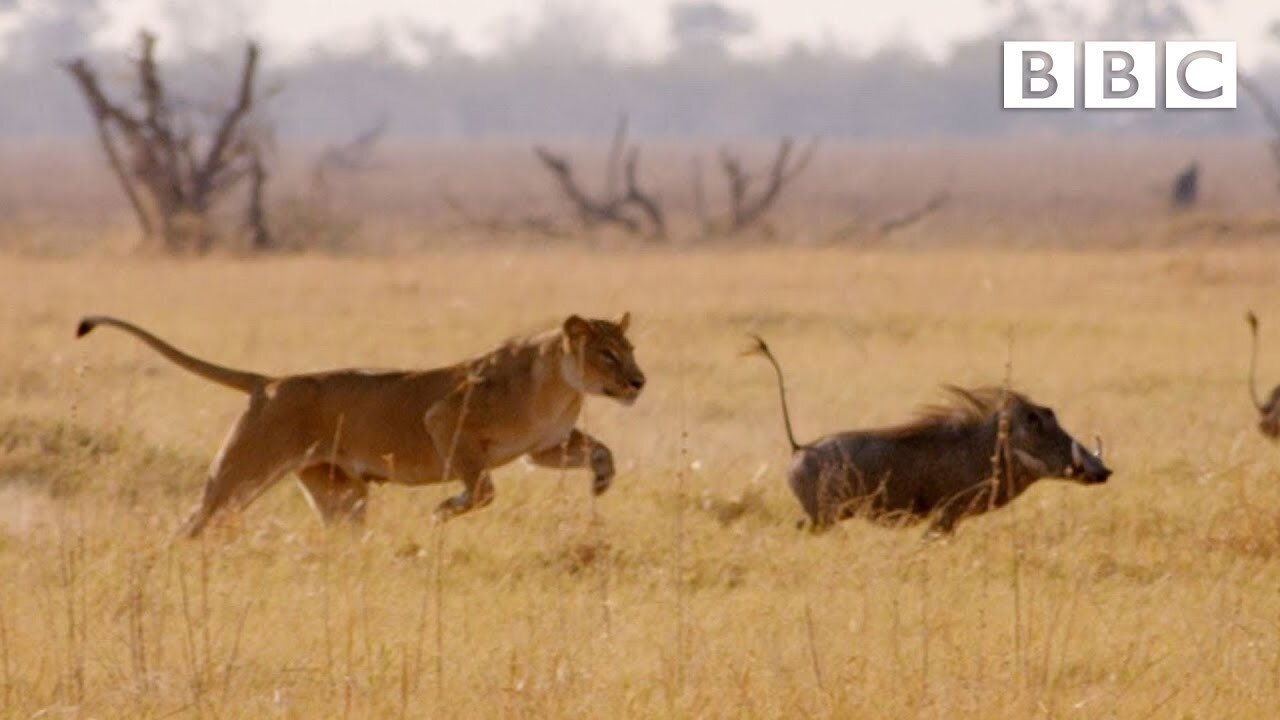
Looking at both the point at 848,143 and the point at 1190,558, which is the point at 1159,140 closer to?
the point at 848,143

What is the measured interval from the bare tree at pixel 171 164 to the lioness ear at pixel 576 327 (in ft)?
56.6

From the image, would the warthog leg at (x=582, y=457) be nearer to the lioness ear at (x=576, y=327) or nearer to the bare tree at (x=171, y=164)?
the lioness ear at (x=576, y=327)

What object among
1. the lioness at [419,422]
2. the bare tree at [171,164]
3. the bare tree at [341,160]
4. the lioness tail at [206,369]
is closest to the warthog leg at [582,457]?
the lioness at [419,422]

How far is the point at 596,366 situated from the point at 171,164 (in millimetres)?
19103

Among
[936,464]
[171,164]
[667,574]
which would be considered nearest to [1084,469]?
[936,464]

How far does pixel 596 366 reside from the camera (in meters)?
7.94

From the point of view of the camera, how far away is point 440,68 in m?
151

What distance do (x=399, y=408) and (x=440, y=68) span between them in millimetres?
144193

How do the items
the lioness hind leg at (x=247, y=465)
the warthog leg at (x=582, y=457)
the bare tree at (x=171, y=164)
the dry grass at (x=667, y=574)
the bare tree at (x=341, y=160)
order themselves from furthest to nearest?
the bare tree at (x=341, y=160)
the bare tree at (x=171, y=164)
the warthog leg at (x=582, y=457)
the lioness hind leg at (x=247, y=465)
the dry grass at (x=667, y=574)

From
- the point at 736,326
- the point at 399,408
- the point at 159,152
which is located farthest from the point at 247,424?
the point at 159,152

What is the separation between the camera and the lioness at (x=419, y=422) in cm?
791

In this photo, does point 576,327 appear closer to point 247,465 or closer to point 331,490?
point 331,490

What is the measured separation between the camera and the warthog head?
8.03 m

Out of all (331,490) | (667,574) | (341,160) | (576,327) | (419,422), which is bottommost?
(667,574)
